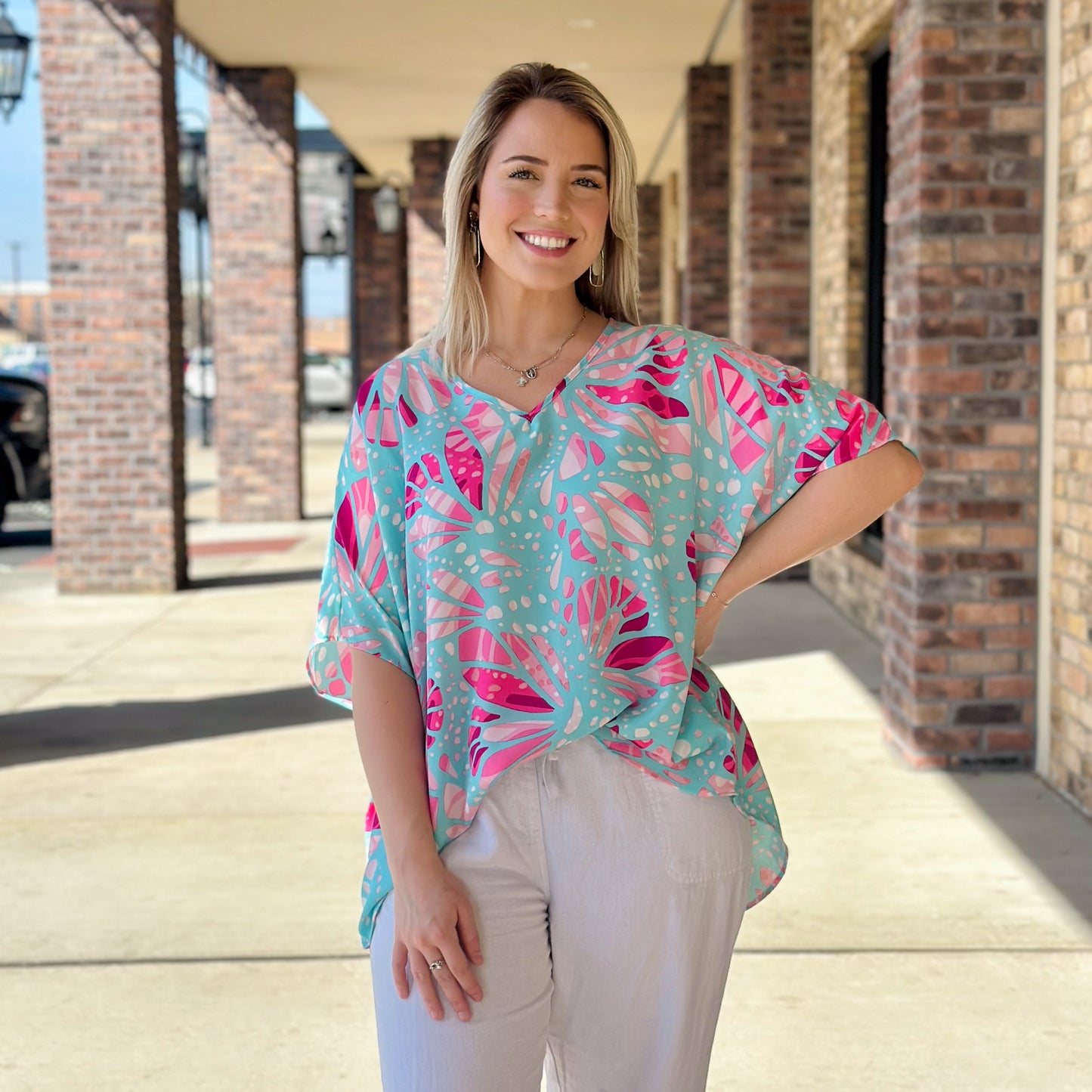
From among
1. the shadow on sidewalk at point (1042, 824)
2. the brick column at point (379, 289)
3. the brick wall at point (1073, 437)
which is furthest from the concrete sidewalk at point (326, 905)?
the brick column at point (379, 289)

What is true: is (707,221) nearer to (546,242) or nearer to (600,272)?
(600,272)

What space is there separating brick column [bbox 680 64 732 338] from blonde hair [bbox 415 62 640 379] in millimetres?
10777

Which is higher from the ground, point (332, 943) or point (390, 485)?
point (390, 485)

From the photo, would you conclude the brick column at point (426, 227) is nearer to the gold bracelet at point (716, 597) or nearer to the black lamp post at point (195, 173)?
the black lamp post at point (195, 173)

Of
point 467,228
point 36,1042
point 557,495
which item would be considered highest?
point 467,228

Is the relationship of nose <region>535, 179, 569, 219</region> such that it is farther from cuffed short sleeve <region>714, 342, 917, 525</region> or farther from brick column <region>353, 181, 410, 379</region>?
brick column <region>353, 181, 410, 379</region>

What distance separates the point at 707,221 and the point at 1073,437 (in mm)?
8458

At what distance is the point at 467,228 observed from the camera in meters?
1.86

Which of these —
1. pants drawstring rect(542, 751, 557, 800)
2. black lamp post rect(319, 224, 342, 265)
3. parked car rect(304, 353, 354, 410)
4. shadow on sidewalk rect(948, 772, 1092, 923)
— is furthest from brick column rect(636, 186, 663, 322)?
pants drawstring rect(542, 751, 557, 800)

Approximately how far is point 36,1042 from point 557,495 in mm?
2019

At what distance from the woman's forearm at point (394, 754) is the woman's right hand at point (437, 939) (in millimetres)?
29

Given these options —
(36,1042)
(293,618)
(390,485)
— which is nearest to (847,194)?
(293,618)

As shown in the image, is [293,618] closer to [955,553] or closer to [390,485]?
[955,553]

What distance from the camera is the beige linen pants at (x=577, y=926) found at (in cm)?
158
